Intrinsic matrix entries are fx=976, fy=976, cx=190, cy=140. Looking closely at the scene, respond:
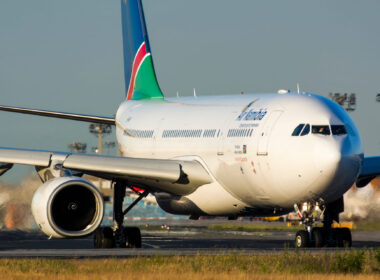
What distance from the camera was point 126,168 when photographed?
85.7ft

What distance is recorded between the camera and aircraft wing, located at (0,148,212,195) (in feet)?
83.1

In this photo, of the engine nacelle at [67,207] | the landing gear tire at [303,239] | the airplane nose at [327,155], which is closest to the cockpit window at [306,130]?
the airplane nose at [327,155]

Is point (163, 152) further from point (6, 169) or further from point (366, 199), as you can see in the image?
point (366, 199)

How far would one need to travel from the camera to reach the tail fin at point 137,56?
36344 millimetres

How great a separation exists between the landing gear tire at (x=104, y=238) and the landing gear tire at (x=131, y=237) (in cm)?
63

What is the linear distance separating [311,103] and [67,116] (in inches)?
428

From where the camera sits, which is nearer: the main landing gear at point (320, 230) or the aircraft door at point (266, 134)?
the aircraft door at point (266, 134)

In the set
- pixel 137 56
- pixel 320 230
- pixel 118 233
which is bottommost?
pixel 118 233

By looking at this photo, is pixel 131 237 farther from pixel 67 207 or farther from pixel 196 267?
pixel 196 267

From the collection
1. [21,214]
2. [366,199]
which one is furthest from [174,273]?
[366,199]

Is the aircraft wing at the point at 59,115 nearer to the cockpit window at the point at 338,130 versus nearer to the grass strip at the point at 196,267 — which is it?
the cockpit window at the point at 338,130

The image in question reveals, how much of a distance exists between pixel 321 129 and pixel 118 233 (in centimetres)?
720

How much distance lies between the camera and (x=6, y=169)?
86.4 feet

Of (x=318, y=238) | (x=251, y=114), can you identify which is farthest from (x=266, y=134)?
(x=318, y=238)
